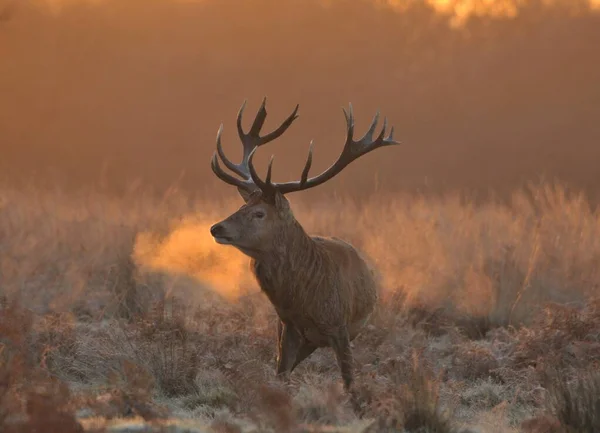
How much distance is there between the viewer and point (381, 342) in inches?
440

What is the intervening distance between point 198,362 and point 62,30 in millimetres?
47944

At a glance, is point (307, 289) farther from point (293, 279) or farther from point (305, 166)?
point (305, 166)

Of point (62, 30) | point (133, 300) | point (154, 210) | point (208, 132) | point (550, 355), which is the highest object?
point (62, 30)

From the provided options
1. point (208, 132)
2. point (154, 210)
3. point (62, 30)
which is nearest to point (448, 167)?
point (208, 132)

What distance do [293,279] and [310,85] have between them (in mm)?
44076

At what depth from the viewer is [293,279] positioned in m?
8.79

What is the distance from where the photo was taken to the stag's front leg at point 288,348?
9000 millimetres

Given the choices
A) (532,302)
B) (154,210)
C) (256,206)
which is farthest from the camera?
(154,210)

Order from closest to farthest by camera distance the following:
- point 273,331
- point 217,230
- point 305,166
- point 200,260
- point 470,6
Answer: point 217,230 → point 305,166 → point 273,331 → point 200,260 → point 470,6

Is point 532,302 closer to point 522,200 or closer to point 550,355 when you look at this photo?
point 550,355

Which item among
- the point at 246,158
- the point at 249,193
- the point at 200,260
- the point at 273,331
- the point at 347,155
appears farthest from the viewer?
the point at 200,260

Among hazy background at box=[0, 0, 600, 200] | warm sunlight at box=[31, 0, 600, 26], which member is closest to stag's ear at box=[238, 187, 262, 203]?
hazy background at box=[0, 0, 600, 200]

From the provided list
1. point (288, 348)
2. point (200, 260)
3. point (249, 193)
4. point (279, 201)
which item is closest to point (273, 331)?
point (288, 348)

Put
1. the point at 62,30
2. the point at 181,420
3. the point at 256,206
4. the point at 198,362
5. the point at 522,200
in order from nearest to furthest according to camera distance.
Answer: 1. the point at 181,420
2. the point at 256,206
3. the point at 198,362
4. the point at 522,200
5. the point at 62,30
